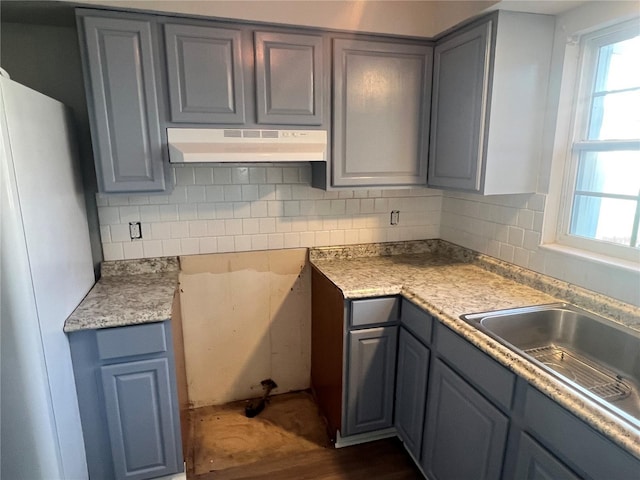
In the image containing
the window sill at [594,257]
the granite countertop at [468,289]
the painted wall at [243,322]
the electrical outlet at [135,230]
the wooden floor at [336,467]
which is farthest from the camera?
the painted wall at [243,322]

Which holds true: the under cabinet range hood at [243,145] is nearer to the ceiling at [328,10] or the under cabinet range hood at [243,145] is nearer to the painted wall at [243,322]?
the ceiling at [328,10]

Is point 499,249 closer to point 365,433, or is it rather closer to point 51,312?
point 365,433

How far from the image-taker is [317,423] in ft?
7.80

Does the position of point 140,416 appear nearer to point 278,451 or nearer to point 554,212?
point 278,451

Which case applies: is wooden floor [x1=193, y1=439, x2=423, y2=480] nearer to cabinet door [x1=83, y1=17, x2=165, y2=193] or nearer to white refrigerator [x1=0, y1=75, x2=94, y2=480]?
white refrigerator [x1=0, y1=75, x2=94, y2=480]

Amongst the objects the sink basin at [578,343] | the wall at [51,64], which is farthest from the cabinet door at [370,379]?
the wall at [51,64]

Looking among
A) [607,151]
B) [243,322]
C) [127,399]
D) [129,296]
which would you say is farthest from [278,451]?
[607,151]

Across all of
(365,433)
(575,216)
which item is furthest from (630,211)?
(365,433)

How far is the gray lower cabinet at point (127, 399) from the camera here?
1.65 meters

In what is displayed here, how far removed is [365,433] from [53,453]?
1515mm

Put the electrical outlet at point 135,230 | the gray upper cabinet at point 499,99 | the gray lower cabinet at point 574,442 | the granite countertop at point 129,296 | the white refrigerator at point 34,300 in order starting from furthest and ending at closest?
the electrical outlet at point 135,230 → the gray upper cabinet at point 499,99 → the granite countertop at point 129,296 → the white refrigerator at point 34,300 → the gray lower cabinet at point 574,442

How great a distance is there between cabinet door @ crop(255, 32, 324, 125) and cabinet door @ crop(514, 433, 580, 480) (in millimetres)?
1673

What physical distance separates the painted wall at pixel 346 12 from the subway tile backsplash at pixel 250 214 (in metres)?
0.78

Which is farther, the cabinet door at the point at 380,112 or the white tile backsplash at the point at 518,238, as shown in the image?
the cabinet door at the point at 380,112
